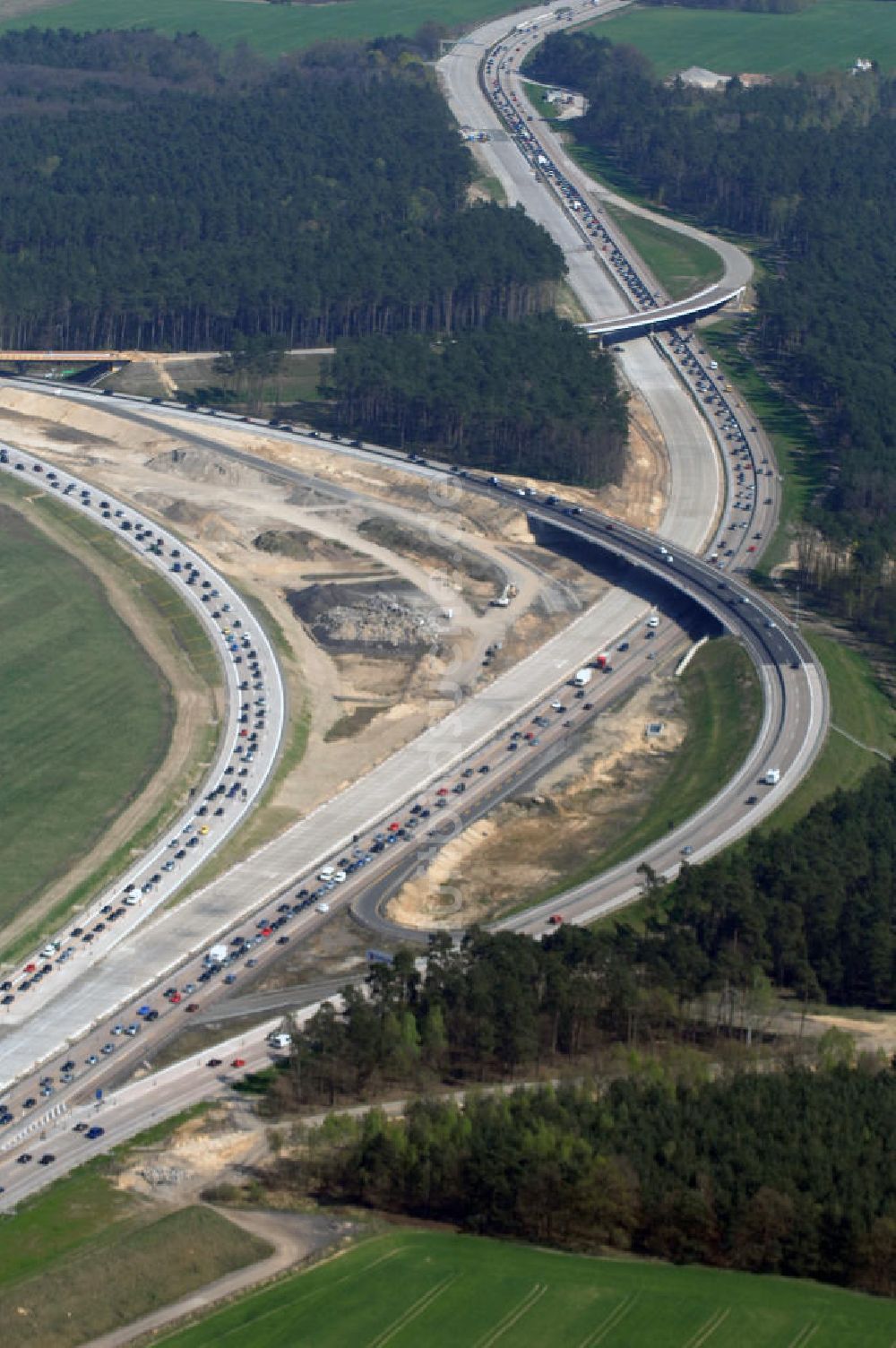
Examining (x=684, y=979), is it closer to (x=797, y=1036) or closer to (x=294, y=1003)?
(x=797, y=1036)

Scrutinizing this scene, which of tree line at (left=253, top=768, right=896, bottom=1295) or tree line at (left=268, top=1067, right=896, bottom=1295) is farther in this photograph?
tree line at (left=253, top=768, right=896, bottom=1295)

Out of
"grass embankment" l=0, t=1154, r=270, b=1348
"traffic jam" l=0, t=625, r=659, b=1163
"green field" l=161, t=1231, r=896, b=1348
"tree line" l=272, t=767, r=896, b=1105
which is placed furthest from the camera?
"traffic jam" l=0, t=625, r=659, b=1163

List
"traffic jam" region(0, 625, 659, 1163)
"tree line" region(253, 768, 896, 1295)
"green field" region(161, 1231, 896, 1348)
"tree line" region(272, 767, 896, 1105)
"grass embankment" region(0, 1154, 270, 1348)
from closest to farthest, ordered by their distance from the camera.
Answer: "green field" region(161, 1231, 896, 1348) → "grass embankment" region(0, 1154, 270, 1348) → "tree line" region(253, 768, 896, 1295) → "tree line" region(272, 767, 896, 1105) → "traffic jam" region(0, 625, 659, 1163)

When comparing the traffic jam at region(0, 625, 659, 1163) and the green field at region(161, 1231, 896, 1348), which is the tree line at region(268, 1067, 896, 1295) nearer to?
the green field at region(161, 1231, 896, 1348)

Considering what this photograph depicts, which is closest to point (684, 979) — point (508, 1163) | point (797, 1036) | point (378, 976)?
point (797, 1036)

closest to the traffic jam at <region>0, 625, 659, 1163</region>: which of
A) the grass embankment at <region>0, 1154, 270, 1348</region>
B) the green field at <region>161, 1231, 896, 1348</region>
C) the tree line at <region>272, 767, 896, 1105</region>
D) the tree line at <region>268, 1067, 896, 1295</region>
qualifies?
the tree line at <region>272, 767, 896, 1105</region>

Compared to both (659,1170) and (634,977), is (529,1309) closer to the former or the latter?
(659,1170)

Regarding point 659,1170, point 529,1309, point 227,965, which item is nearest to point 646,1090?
point 659,1170
